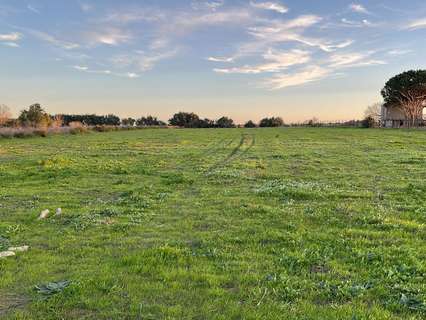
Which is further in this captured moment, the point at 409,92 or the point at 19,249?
the point at 409,92

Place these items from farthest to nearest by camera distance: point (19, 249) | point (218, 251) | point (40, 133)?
point (40, 133) → point (19, 249) → point (218, 251)

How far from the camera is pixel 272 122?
13762 cm

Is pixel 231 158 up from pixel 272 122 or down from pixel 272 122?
down

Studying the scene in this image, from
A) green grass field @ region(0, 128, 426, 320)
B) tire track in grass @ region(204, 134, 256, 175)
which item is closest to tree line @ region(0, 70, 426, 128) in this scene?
tire track in grass @ region(204, 134, 256, 175)

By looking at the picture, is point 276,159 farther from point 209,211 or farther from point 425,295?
point 425,295

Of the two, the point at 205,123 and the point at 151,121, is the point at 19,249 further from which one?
the point at 151,121

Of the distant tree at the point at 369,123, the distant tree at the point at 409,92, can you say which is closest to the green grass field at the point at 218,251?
the distant tree at the point at 369,123

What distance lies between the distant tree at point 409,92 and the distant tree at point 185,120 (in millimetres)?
65082

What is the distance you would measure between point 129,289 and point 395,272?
189 inches

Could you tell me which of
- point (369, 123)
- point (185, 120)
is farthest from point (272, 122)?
point (369, 123)

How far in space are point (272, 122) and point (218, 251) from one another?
433 ft

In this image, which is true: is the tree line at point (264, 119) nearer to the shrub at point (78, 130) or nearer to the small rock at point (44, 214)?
the shrub at point (78, 130)

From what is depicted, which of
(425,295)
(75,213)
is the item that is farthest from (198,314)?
(75,213)

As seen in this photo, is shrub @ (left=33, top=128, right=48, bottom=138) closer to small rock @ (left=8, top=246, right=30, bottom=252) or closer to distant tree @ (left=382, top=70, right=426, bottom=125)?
small rock @ (left=8, top=246, right=30, bottom=252)
